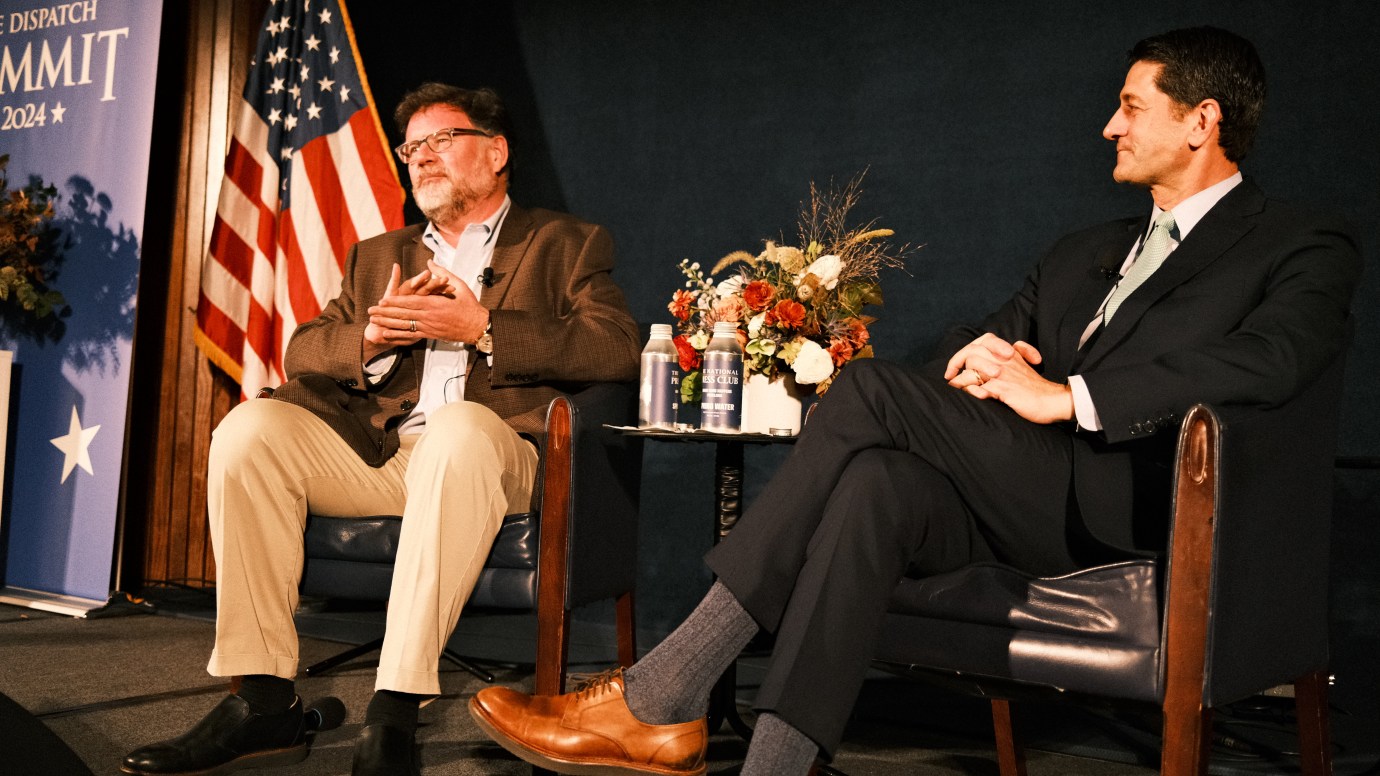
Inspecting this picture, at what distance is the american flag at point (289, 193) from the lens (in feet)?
13.1

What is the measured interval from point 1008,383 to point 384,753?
117cm

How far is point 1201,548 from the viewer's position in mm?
1465

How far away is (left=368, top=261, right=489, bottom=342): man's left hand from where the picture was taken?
239 cm

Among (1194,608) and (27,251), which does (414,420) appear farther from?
(27,251)

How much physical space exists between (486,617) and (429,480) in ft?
7.49

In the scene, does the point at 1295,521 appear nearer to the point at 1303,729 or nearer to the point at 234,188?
the point at 1303,729

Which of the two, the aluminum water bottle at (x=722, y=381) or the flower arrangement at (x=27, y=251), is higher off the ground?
the flower arrangement at (x=27, y=251)

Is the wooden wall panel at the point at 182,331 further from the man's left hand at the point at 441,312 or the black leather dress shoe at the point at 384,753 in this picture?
the black leather dress shoe at the point at 384,753

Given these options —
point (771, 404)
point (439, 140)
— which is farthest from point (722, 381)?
point (439, 140)

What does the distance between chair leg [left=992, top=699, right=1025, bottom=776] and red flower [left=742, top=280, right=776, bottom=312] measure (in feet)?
2.89

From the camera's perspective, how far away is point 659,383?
93.3 inches

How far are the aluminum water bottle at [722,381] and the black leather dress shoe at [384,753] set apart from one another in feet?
2.70

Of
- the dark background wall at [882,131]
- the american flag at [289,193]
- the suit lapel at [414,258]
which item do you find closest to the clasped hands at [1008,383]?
the suit lapel at [414,258]

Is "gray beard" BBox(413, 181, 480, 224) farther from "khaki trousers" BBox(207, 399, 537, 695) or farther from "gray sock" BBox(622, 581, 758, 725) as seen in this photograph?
"gray sock" BBox(622, 581, 758, 725)
